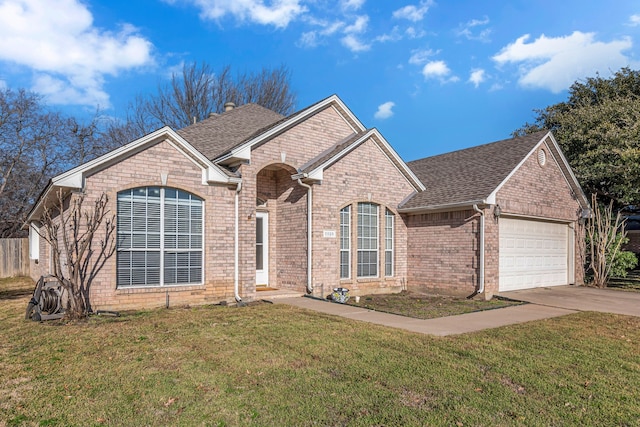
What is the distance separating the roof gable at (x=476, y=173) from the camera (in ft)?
42.6

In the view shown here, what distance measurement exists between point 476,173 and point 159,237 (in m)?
9.74

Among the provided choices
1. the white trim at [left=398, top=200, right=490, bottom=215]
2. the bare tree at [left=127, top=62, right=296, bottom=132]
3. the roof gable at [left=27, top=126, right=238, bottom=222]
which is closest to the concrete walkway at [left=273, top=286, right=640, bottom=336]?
the white trim at [left=398, top=200, right=490, bottom=215]

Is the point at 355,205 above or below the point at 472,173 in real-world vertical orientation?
below

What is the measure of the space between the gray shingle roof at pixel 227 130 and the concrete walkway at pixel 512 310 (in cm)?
517

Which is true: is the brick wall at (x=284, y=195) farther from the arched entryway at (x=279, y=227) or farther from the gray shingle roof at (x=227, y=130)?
the gray shingle roof at (x=227, y=130)

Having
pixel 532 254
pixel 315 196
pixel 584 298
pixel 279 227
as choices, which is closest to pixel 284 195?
pixel 279 227

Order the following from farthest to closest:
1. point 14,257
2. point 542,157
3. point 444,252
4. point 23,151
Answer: point 23,151, point 14,257, point 542,157, point 444,252

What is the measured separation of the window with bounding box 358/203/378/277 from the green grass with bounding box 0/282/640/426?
5139 mm

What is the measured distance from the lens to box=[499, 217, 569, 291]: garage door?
1356 centimetres

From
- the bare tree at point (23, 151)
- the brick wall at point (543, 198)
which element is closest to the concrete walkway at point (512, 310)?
the brick wall at point (543, 198)

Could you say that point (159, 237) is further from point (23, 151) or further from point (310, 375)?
point (23, 151)

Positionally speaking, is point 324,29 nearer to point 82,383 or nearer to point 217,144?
point 217,144

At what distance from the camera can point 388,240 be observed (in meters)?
14.2

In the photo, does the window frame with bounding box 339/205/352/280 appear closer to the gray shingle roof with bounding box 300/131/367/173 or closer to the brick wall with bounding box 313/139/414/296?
the brick wall with bounding box 313/139/414/296
